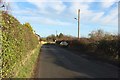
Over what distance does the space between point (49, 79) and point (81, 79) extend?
1.55m

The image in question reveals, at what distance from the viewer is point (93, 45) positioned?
123 ft

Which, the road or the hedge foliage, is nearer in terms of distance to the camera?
the road

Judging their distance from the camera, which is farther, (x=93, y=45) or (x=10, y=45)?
(x=93, y=45)

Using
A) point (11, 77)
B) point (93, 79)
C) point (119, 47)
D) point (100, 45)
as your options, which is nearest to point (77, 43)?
point (100, 45)

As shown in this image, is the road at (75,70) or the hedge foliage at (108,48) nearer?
the road at (75,70)

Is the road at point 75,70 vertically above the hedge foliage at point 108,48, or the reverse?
the hedge foliage at point 108,48

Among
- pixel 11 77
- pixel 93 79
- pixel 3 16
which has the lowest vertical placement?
pixel 93 79

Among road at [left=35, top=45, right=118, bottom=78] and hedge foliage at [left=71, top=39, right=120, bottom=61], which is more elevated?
hedge foliage at [left=71, top=39, right=120, bottom=61]

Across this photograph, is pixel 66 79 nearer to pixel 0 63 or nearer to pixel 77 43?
pixel 0 63

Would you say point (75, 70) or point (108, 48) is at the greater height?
point (108, 48)

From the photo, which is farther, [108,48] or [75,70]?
[108,48]

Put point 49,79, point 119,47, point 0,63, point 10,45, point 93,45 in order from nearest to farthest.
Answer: point 0,63
point 10,45
point 49,79
point 119,47
point 93,45

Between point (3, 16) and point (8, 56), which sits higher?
point (3, 16)

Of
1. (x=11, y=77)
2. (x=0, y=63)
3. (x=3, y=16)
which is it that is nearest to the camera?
(x=0, y=63)
